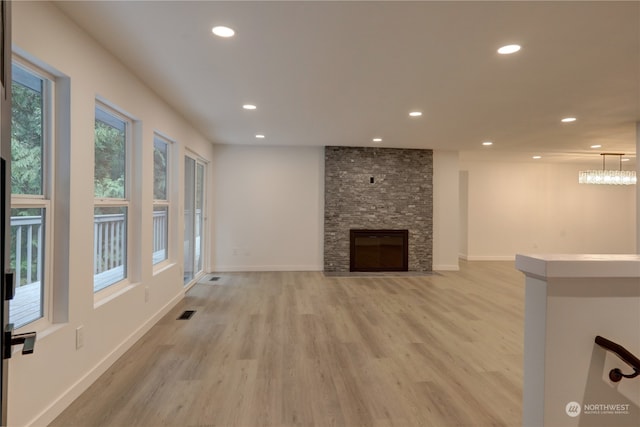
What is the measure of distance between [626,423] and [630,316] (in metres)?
0.45

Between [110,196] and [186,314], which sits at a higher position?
[110,196]

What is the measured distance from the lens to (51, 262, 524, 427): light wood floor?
213cm

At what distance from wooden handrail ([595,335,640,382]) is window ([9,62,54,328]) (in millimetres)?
2826

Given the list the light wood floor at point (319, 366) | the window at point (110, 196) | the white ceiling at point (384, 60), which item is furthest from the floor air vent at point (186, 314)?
the white ceiling at point (384, 60)

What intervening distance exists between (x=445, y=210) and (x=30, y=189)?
6.82 metres

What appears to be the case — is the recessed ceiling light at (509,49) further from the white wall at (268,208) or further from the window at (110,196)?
the white wall at (268,208)

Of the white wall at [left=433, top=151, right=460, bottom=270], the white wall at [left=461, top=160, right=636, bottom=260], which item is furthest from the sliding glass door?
the white wall at [left=461, top=160, right=636, bottom=260]

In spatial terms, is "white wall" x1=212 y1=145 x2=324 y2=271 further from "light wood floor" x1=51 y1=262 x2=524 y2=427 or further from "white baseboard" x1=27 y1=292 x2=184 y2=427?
"white baseboard" x1=27 y1=292 x2=184 y2=427

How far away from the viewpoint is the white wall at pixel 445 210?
7.26 meters

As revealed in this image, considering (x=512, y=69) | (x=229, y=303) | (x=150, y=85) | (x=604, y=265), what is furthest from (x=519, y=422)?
(x=150, y=85)

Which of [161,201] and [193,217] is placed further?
[193,217]

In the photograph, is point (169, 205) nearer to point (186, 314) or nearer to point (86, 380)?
point (186, 314)

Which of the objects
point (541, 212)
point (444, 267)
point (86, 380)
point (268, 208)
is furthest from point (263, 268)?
point (541, 212)

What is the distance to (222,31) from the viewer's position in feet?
7.60
